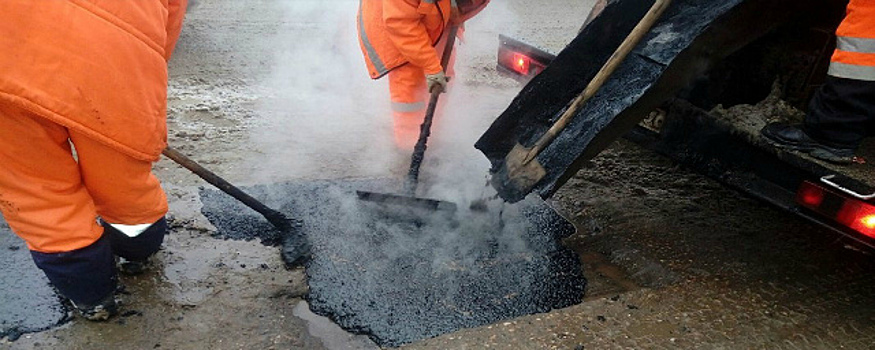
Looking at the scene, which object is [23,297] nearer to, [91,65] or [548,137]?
[91,65]

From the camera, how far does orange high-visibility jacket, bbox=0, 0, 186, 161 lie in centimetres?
160

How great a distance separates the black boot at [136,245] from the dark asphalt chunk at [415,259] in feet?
1.35

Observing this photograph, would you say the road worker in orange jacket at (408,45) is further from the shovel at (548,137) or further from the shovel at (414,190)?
the shovel at (548,137)

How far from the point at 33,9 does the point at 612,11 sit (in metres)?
2.13

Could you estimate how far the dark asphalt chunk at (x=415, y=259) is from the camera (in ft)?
7.68

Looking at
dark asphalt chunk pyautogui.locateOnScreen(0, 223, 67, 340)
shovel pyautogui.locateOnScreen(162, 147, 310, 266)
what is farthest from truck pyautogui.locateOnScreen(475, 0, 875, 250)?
dark asphalt chunk pyautogui.locateOnScreen(0, 223, 67, 340)

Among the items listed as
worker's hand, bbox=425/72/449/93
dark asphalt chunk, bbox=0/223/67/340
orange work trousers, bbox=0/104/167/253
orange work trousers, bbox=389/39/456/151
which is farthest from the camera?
orange work trousers, bbox=389/39/456/151

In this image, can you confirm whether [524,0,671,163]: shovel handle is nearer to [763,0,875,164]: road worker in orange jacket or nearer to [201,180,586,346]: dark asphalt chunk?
[201,180,586,346]: dark asphalt chunk

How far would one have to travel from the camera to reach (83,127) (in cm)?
174

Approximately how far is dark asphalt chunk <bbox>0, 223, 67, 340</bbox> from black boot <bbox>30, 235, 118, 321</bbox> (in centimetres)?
9

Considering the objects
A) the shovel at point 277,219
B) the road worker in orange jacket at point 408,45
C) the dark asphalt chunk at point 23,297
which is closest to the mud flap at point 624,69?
the road worker in orange jacket at point 408,45

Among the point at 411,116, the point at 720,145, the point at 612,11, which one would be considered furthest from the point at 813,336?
the point at 411,116

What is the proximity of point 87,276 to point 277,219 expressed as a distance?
2.75 ft

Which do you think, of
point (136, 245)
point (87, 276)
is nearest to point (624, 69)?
point (136, 245)
